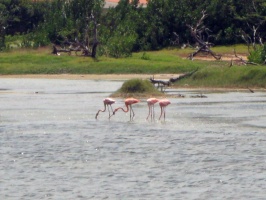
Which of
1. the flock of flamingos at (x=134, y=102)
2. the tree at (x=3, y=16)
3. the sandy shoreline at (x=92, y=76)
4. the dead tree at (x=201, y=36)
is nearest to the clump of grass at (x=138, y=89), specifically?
the flock of flamingos at (x=134, y=102)

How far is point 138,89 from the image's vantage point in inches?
1089

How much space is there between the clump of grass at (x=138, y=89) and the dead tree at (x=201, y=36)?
14.5 m

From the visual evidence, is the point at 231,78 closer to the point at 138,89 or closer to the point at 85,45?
the point at 138,89

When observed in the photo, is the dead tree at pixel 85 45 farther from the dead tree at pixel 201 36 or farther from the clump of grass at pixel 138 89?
the clump of grass at pixel 138 89

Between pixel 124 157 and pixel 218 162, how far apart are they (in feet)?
5.67

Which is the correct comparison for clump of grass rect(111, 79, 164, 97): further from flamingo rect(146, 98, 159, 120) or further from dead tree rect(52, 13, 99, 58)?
dead tree rect(52, 13, 99, 58)

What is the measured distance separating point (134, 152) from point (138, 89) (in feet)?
38.3

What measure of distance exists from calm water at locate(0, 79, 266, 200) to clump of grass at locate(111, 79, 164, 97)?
51.4 inches

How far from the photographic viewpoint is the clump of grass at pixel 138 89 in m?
27.5

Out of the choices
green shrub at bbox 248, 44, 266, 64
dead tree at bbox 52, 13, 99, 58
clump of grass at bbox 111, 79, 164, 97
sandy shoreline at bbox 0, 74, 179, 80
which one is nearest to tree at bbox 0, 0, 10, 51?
dead tree at bbox 52, 13, 99, 58

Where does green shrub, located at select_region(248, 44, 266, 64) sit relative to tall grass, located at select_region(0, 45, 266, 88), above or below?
above

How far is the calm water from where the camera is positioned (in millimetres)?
12734

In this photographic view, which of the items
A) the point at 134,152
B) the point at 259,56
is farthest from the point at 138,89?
the point at 134,152

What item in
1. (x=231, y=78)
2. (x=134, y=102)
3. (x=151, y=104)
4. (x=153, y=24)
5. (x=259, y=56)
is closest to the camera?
(x=151, y=104)
